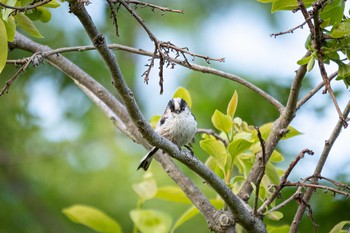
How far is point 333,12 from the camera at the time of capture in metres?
2.04

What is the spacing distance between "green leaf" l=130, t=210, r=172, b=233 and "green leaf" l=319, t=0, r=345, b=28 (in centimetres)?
101

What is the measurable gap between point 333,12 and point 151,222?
3.53 feet

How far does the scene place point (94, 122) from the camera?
5.41m

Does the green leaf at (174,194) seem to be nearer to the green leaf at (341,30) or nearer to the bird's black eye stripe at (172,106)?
the bird's black eye stripe at (172,106)

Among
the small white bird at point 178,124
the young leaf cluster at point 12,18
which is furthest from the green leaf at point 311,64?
the small white bird at point 178,124

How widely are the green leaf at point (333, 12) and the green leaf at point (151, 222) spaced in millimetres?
1011

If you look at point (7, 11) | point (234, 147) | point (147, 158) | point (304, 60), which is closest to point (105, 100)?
point (147, 158)

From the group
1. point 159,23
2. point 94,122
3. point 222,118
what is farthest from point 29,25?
point 159,23

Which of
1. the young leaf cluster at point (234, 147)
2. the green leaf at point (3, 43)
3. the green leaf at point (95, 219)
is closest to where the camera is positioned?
the green leaf at point (3, 43)

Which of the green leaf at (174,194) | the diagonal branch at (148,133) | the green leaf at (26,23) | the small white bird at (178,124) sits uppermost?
the small white bird at (178,124)

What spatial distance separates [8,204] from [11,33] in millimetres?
2698

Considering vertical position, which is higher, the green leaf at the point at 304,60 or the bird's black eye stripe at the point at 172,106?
the bird's black eye stripe at the point at 172,106

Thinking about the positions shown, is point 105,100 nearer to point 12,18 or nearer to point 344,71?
point 12,18

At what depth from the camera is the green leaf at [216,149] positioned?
102 inches
